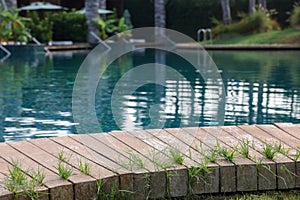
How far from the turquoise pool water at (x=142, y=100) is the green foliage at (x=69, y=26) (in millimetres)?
9705

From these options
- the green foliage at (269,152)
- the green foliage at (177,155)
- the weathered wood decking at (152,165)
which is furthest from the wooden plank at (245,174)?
the green foliage at (177,155)

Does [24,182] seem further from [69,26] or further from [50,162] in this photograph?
[69,26]

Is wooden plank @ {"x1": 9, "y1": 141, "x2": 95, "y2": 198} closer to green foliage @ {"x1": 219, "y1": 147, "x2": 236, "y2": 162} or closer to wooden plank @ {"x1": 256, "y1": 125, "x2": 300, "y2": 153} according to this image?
green foliage @ {"x1": 219, "y1": 147, "x2": 236, "y2": 162}

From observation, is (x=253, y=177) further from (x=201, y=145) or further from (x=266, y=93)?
(x=266, y=93)

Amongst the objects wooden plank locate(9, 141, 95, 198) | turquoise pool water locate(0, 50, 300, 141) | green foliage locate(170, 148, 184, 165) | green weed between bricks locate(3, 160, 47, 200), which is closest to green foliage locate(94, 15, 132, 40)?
turquoise pool water locate(0, 50, 300, 141)

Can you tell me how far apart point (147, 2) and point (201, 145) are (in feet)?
90.6

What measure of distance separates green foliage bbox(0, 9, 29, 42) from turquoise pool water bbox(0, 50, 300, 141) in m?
4.61

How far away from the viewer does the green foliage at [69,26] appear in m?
23.4

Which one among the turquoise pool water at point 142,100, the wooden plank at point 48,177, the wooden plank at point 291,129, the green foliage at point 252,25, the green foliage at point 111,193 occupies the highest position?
the green foliage at point 252,25

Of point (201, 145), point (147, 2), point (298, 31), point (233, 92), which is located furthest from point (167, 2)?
point (201, 145)

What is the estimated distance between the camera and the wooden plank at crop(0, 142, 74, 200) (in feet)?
9.92

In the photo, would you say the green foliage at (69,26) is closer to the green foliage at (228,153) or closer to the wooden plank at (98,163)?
the wooden plank at (98,163)

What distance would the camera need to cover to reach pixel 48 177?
3143mm

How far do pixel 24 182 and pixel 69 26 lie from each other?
21.1 meters
